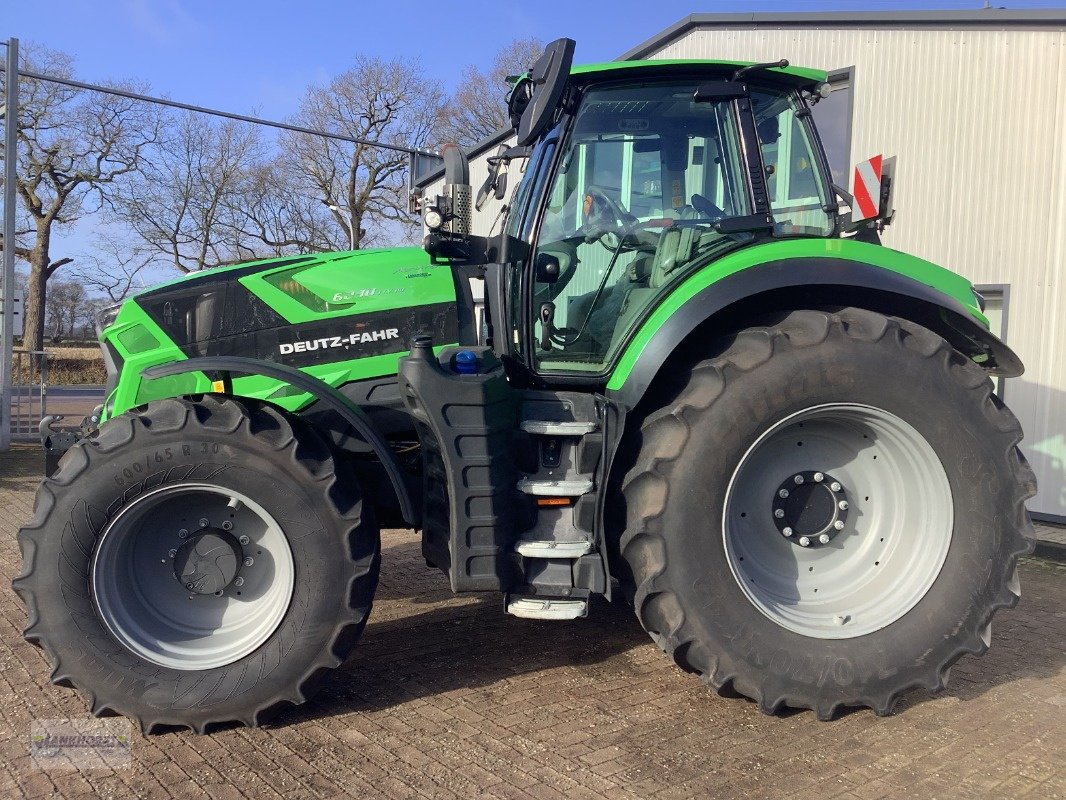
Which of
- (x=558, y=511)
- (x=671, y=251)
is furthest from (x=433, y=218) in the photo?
(x=558, y=511)

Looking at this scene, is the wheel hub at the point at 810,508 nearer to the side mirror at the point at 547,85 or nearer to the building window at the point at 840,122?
the side mirror at the point at 547,85

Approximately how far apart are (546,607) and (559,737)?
0.47 meters

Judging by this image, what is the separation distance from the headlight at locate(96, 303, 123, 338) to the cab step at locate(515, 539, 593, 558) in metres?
2.12

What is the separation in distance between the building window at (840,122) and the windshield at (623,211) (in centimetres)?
501

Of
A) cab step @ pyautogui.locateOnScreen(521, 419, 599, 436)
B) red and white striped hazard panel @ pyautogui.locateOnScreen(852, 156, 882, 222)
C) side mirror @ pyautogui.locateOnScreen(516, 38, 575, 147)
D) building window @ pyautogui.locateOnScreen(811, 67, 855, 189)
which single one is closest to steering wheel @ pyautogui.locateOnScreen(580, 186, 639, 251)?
side mirror @ pyautogui.locateOnScreen(516, 38, 575, 147)

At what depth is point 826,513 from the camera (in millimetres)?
3500

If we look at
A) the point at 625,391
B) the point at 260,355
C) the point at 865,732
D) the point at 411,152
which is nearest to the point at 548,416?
the point at 625,391

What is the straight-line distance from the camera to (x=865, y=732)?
10.6 feet

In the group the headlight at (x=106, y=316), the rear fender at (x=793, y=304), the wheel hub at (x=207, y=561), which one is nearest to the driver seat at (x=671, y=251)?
the rear fender at (x=793, y=304)

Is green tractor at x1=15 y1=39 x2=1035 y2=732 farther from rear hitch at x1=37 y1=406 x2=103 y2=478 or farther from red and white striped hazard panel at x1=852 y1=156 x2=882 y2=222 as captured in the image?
rear hitch at x1=37 y1=406 x2=103 y2=478

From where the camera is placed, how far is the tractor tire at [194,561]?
3111 millimetres

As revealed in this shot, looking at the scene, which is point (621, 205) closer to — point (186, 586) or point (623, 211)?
point (623, 211)

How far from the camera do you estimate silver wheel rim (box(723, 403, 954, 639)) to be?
339cm

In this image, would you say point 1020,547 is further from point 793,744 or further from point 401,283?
point 401,283
